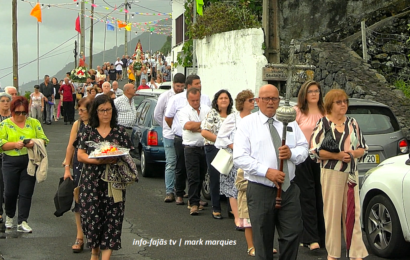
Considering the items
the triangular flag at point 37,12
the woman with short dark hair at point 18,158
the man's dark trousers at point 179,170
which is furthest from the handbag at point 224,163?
the triangular flag at point 37,12

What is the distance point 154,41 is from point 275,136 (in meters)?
179

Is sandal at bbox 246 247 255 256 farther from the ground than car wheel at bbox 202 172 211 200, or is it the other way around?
car wheel at bbox 202 172 211 200

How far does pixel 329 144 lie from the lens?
7.12 m

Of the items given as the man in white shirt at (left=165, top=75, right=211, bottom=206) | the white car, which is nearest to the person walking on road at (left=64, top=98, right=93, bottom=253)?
the man in white shirt at (left=165, top=75, right=211, bottom=206)

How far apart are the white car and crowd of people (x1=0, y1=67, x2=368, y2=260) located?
488mm

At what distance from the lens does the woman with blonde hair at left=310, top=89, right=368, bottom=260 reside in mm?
7098

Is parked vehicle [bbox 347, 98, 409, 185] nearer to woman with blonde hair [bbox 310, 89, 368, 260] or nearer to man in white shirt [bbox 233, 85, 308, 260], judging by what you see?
woman with blonde hair [bbox 310, 89, 368, 260]

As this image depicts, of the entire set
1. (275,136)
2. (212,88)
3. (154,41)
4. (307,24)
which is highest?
(154,41)

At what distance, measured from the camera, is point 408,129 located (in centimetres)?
1287

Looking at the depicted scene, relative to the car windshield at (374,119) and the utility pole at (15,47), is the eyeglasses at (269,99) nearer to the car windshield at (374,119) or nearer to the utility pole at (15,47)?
the car windshield at (374,119)

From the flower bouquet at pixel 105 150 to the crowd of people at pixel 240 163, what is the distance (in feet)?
0.21

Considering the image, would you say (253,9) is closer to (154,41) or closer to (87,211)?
(87,211)

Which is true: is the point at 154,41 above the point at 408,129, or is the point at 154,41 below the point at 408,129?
above

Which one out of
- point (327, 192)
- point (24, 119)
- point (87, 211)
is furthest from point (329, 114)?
point (24, 119)
